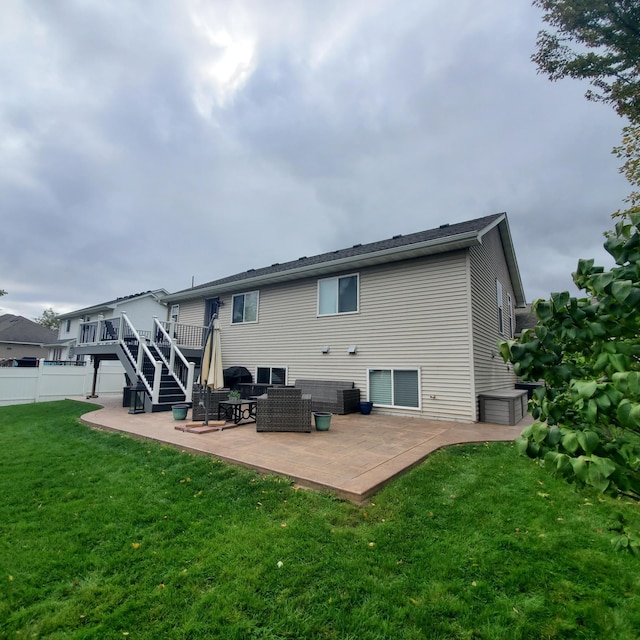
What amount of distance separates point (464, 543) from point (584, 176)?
56.5 feet

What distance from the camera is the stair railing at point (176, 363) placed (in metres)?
9.93

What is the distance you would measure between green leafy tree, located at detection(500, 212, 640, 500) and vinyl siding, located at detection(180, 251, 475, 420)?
714 cm

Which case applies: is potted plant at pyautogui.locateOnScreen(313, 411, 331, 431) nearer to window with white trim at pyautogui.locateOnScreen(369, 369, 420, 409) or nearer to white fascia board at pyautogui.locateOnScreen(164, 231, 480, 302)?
window with white trim at pyautogui.locateOnScreen(369, 369, 420, 409)

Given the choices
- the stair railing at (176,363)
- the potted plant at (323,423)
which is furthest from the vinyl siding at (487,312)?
the stair railing at (176,363)

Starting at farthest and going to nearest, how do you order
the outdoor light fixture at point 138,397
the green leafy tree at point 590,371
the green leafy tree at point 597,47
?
the green leafy tree at point 597,47 < the outdoor light fixture at point 138,397 < the green leafy tree at point 590,371

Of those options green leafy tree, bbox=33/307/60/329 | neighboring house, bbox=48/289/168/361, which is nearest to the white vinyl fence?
neighboring house, bbox=48/289/168/361

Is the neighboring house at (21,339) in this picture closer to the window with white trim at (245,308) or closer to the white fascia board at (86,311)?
the white fascia board at (86,311)

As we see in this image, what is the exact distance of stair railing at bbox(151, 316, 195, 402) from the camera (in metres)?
9.93

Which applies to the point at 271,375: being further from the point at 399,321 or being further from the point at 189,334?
the point at 399,321

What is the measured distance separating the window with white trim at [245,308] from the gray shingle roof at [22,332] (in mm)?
27748

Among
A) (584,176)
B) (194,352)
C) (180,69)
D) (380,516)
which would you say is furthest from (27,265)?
(584,176)

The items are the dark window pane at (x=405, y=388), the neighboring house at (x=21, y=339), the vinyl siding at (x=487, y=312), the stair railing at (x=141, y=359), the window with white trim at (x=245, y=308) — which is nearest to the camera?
the vinyl siding at (x=487, y=312)

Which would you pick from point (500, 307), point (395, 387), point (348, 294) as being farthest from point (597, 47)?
point (395, 387)

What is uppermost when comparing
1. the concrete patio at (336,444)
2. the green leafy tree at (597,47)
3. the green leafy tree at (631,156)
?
the green leafy tree at (597,47)
